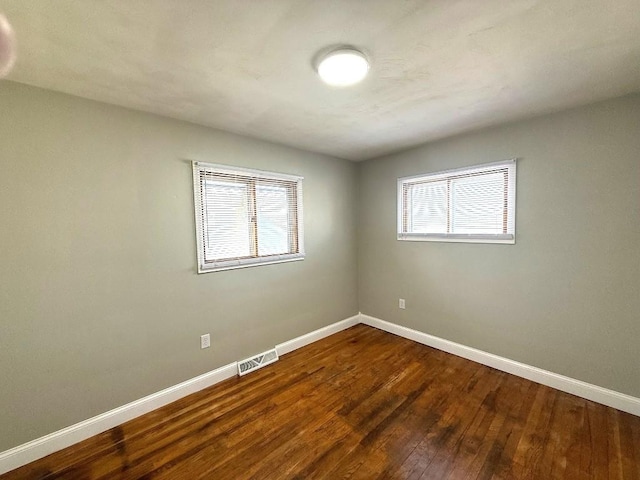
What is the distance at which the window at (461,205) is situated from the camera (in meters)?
2.43

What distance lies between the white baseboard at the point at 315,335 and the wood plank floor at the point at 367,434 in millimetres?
481

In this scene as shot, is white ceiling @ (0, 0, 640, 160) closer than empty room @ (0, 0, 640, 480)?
Yes

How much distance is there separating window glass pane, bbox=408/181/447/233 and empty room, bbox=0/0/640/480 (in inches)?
1.6

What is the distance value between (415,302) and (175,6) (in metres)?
3.26

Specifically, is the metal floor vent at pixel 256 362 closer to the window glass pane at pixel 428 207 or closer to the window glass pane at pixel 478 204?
the window glass pane at pixel 428 207

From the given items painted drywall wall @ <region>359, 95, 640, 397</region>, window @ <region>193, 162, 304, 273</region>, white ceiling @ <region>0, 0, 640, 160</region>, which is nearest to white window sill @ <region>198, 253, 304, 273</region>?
window @ <region>193, 162, 304, 273</region>

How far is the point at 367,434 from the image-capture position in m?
1.77

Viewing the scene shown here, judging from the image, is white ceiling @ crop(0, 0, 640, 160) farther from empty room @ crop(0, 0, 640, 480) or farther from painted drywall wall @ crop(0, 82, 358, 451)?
painted drywall wall @ crop(0, 82, 358, 451)

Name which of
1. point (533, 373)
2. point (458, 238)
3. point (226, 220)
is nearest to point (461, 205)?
point (458, 238)

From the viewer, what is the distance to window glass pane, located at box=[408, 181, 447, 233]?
2.88m

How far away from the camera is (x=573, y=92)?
5.89ft

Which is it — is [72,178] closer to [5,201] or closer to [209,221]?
[5,201]

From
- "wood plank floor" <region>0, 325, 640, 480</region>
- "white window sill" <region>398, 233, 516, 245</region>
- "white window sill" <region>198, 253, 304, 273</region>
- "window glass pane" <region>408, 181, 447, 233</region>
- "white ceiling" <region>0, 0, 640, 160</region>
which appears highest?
"white ceiling" <region>0, 0, 640, 160</region>

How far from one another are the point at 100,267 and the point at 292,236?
172cm
